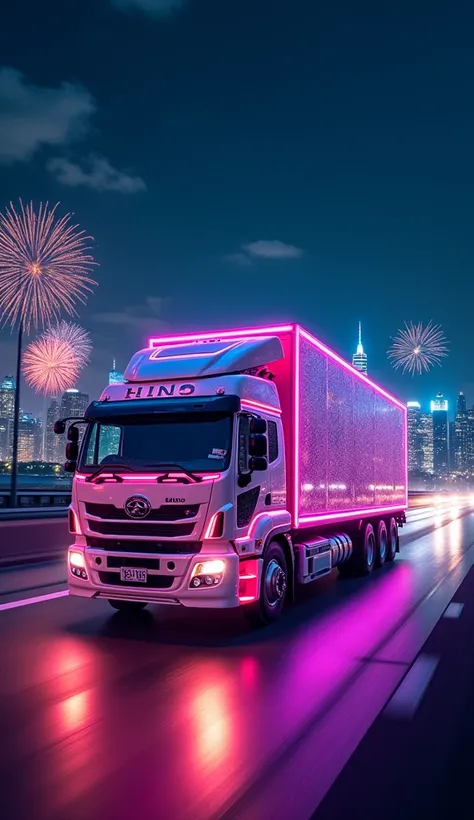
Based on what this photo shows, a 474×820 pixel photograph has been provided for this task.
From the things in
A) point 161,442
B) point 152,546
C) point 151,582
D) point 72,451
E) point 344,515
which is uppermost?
point 161,442

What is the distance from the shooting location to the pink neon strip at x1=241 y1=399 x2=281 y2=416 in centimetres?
848

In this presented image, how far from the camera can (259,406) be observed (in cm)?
882

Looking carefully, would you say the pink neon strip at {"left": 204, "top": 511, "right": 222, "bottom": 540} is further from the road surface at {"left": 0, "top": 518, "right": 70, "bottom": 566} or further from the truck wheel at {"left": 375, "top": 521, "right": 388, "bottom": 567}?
the road surface at {"left": 0, "top": 518, "right": 70, "bottom": 566}

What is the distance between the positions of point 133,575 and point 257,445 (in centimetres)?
201

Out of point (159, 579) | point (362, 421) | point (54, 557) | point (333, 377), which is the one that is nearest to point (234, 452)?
point (159, 579)

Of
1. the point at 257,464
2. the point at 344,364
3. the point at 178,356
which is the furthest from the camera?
the point at 344,364

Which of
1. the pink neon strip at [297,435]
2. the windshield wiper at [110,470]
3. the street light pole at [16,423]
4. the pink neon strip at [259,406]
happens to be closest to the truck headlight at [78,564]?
the windshield wiper at [110,470]

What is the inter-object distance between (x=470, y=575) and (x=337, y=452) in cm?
412

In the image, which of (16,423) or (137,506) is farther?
(16,423)

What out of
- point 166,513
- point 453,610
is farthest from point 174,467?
point 453,610

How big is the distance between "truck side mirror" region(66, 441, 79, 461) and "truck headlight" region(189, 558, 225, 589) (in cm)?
224

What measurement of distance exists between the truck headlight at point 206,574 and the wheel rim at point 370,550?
277 inches

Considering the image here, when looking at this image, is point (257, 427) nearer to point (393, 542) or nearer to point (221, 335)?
point (221, 335)

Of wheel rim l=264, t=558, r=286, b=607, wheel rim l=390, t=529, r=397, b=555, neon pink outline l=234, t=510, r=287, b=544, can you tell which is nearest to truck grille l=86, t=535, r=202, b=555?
neon pink outline l=234, t=510, r=287, b=544
